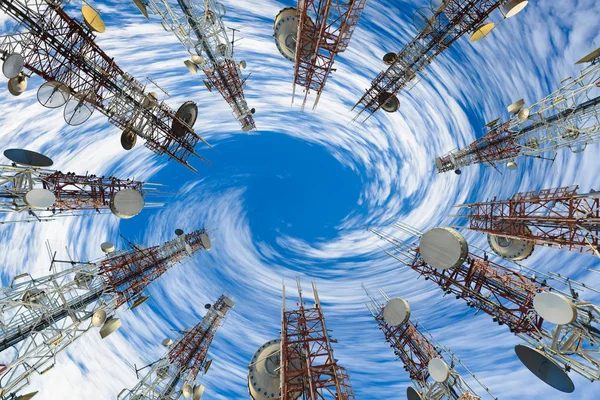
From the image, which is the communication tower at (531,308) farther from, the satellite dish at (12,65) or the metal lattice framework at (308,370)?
the satellite dish at (12,65)

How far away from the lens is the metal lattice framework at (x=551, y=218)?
13.0m

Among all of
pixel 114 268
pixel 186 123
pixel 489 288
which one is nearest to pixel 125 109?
pixel 186 123

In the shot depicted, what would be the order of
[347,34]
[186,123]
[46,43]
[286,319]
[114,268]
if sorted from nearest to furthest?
[46,43], [347,34], [286,319], [114,268], [186,123]

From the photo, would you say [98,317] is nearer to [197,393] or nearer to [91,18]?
[197,393]

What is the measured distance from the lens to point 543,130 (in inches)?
755

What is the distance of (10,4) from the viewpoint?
11523 millimetres

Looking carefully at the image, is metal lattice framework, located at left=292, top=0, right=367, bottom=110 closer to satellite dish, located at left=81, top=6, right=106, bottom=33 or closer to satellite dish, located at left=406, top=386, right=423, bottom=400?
satellite dish, located at left=81, top=6, right=106, bottom=33

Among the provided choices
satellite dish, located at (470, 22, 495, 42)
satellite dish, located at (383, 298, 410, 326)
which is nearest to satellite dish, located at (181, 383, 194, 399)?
satellite dish, located at (383, 298, 410, 326)

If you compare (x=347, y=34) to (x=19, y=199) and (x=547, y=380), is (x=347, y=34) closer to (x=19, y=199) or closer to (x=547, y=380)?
(x=19, y=199)

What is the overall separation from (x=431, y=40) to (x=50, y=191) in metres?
29.0

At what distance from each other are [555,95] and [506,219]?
904 cm

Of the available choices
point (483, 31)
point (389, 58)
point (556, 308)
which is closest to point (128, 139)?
point (389, 58)

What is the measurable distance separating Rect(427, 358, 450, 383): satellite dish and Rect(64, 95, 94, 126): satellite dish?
1085 inches

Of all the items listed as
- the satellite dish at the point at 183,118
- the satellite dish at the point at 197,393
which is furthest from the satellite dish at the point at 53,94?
the satellite dish at the point at 197,393
